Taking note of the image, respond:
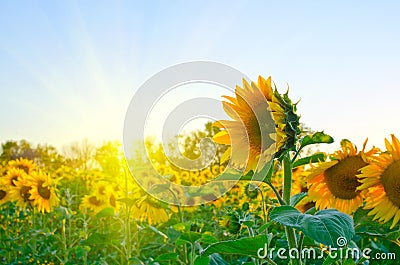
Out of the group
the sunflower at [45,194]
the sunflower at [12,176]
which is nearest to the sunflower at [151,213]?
the sunflower at [45,194]

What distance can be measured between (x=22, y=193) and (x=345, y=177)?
11.2 feet

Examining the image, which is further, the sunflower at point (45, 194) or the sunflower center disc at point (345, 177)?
the sunflower at point (45, 194)

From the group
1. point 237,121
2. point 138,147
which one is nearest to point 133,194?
point 138,147

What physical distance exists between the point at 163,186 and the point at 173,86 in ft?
2.85

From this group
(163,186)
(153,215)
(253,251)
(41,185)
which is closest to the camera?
(253,251)

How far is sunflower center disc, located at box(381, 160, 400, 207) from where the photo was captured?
1.55 m

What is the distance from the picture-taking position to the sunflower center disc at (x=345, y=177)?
5.59ft

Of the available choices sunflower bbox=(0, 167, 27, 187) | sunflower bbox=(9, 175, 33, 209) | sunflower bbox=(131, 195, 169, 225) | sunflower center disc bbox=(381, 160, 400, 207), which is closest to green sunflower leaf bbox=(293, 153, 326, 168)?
sunflower center disc bbox=(381, 160, 400, 207)

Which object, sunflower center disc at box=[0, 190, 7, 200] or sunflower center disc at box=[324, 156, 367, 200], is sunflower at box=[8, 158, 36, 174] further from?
sunflower center disc at box=[324, 156, 367, 200]

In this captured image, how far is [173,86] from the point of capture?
1.78 meters

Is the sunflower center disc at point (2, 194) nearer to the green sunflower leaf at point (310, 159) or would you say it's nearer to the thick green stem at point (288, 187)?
the green sunflower leaf at point (310, 159)

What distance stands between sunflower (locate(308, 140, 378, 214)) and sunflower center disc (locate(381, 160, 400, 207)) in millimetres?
123

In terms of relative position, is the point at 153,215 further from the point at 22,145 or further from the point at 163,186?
the point at 22,145

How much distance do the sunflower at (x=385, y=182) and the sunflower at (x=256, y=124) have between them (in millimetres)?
408
